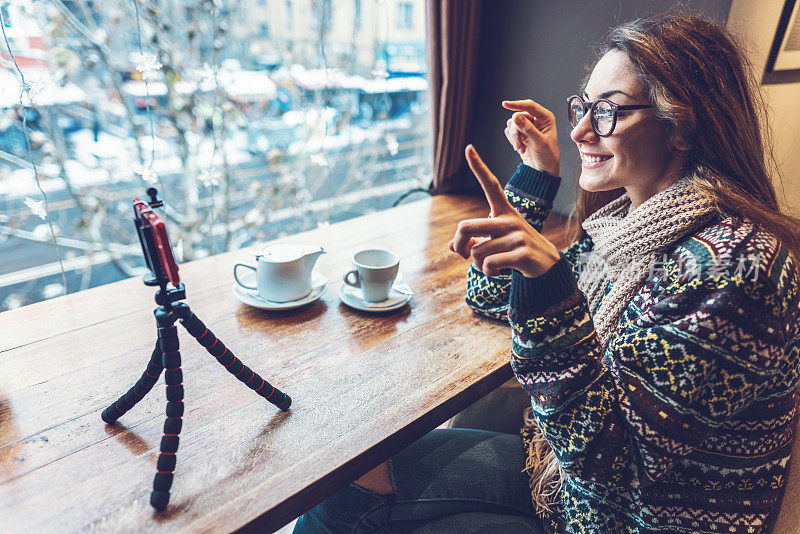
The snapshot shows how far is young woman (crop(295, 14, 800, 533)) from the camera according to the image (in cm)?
64

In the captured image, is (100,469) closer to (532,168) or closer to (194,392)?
(194,392)

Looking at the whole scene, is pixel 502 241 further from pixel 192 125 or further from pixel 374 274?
pixel 192 125

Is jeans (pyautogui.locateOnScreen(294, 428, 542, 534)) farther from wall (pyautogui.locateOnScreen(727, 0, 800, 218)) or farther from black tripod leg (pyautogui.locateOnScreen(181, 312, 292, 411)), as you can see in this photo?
wall (pyautogui.locateOnScreen(727, 0, 800, 218))

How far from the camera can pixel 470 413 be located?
125 centimetres

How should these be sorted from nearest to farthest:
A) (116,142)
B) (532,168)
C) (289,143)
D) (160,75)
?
(532,168) → (160,75) → (116,142) → (289,143)

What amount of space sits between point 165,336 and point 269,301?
16.5 inches

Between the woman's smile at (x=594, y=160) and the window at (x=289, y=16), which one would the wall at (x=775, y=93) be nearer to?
the woman's smile at (x=594, y=160)

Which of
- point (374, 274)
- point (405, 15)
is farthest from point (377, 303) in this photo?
point (405, 15)

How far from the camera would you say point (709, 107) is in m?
0.78

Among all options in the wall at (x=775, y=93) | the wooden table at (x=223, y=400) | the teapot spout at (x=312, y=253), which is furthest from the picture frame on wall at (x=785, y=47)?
the teapot spout at (x=312, y=253)

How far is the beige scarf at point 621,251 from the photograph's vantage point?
A: 77cm

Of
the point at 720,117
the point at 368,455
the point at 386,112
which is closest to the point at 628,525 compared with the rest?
the point at 368,455

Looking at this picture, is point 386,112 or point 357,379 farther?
point 386,112

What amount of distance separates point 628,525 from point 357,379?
492mm
